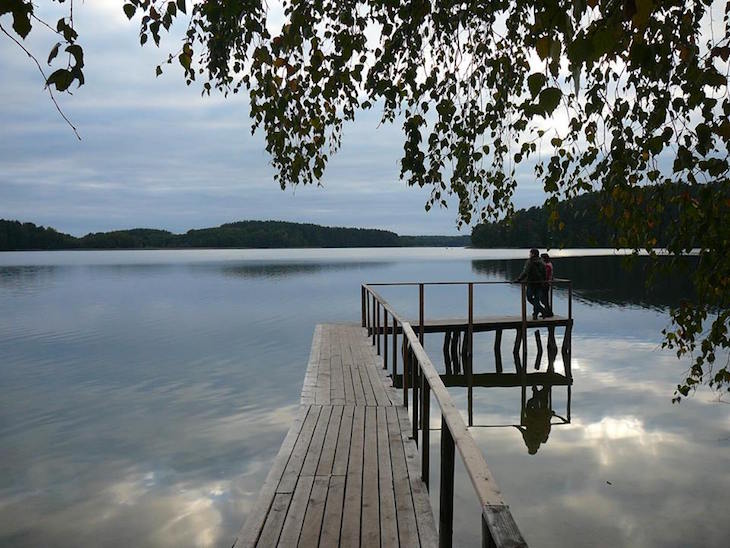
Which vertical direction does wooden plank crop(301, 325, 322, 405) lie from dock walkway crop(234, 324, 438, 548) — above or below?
below

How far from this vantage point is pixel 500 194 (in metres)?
5.95

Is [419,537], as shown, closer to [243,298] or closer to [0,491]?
[0,491]

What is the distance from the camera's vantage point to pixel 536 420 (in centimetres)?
1351

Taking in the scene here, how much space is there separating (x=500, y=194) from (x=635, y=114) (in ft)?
6.11

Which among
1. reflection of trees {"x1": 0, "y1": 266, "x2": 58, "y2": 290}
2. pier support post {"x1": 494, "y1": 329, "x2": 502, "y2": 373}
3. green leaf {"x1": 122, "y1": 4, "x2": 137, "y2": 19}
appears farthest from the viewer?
reflection of trees {"x1": 0, "y1": 266, "x2": 58, "y2": 290}

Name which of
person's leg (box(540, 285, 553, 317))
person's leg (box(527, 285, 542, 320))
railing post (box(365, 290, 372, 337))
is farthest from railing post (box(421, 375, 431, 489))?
person's leg (box(527, 285, 542, 320))

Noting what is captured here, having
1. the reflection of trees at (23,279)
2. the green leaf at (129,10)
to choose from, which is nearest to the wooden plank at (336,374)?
the green leaf at (129,10)

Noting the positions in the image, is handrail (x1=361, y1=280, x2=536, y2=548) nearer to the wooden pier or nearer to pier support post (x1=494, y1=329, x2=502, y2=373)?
the wooden pier

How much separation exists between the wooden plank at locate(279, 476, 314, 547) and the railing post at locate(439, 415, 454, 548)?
0.96m

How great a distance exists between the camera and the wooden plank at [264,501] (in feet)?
13.2

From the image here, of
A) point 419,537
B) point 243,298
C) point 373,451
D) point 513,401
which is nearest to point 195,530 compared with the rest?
point 373,451

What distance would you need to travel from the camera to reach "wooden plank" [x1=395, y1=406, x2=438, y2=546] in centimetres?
406

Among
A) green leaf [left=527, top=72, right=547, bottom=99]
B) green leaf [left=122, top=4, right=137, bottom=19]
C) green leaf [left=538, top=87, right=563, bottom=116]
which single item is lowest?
green leaf [left=538, top=87, right=563, bottom=116]

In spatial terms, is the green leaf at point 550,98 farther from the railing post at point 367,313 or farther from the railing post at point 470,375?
the railing post at point 367,313
